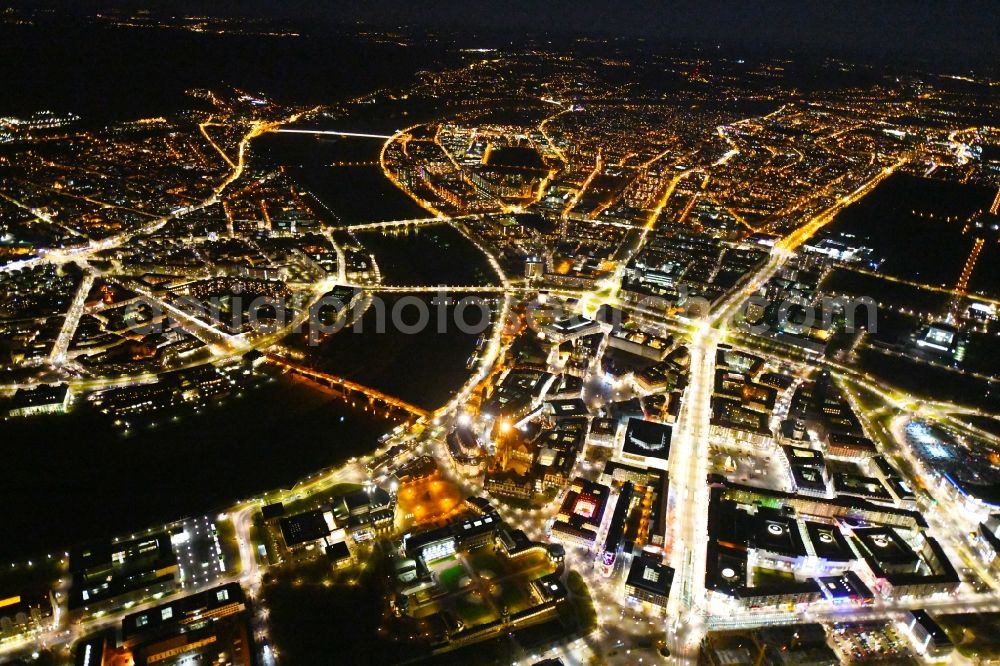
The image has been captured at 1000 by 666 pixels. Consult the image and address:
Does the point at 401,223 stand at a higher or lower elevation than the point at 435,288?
higher

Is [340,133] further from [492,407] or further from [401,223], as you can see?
[492,407]

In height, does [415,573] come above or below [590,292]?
below

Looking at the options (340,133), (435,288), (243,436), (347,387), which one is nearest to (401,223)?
(435,288)

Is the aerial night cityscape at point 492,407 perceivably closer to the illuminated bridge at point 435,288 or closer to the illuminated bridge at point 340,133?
the illuminated bridge at point 435,288

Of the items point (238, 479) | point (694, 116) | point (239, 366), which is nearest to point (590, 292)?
point (239, 366)

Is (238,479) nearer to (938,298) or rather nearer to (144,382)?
(144,382)

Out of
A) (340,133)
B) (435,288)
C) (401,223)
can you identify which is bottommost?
(435,288)

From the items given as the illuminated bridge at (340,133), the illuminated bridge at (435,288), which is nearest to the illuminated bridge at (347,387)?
the illuminated bridge at (435,288)

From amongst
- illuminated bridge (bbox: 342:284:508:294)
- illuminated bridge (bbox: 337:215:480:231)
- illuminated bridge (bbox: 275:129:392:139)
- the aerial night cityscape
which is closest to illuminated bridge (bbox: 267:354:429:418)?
the aerial night cityscape
